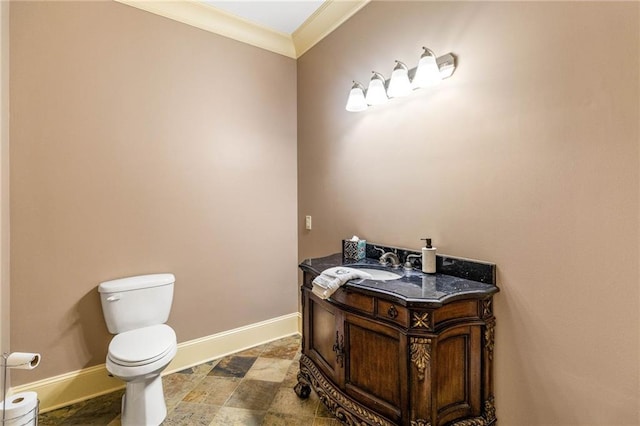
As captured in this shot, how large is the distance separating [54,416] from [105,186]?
1467 millimetres

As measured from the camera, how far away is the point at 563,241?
1181 mm

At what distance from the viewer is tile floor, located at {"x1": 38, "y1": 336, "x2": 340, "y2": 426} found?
172 cm

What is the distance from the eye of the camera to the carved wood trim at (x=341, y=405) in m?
1.34

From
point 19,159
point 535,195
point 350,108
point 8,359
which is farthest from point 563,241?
point 19,159

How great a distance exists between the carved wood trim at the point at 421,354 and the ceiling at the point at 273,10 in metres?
2.41

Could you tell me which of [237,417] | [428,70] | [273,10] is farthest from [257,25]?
[237,417]

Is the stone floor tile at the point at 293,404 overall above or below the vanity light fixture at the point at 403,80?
below

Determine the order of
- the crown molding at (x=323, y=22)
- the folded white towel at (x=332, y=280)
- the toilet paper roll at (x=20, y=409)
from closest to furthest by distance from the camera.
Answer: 1. the toilet paper roll at (x=20, y=409)
2. the folded white towel at (x=332, y=280)
3. the crown molding at (x=323, y=22)

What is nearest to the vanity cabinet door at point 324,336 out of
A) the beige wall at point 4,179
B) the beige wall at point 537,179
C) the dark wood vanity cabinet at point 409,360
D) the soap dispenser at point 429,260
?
the dark wood vanity cabinet at point 409,360

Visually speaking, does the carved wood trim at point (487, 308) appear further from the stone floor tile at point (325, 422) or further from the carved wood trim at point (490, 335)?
the stone floor tile at point (325, 422)

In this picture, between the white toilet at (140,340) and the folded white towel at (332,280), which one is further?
the white toilet at (140,340)

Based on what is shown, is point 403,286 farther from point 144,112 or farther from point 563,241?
point 144,112

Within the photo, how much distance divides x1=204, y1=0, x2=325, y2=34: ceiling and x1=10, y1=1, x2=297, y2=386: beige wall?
0.24 meters

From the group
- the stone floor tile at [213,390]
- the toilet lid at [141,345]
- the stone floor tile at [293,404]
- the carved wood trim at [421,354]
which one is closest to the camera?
the carved wood trim at [421,354]
